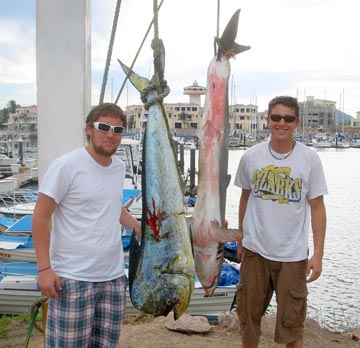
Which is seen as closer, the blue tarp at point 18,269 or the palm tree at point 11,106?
the blue tarp at point 18,269

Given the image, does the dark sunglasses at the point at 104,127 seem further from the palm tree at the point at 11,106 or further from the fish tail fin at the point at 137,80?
the palm tree at the point at 11,106

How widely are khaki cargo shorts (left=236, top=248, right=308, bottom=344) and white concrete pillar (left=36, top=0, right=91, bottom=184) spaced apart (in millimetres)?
1239

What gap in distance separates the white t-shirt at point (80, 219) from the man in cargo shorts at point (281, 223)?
832 millimetres

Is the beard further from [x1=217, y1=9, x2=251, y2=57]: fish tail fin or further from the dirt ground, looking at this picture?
the dirt ground

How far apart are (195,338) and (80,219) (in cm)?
262

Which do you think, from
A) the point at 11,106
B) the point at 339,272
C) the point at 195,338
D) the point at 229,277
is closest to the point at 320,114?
the point at 11,106

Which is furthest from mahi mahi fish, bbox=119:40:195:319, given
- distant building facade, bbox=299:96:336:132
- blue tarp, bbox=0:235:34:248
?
distant building facade, bbox=299:96:336:132

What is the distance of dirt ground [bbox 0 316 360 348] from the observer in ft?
14.6

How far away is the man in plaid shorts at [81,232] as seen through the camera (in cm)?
225

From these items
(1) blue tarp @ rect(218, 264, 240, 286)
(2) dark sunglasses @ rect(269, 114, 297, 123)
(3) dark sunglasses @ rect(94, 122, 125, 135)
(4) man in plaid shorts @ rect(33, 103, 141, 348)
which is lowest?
(1) blue tarp @ rect(218, 264, 240, 286)

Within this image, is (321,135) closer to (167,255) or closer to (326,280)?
(326,280)

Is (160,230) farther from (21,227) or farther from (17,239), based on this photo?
(21,227)

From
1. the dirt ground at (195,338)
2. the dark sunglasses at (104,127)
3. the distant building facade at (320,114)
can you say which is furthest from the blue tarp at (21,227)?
the distant building facade at (320,114)

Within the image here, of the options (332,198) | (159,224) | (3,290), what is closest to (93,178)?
(159,224)
